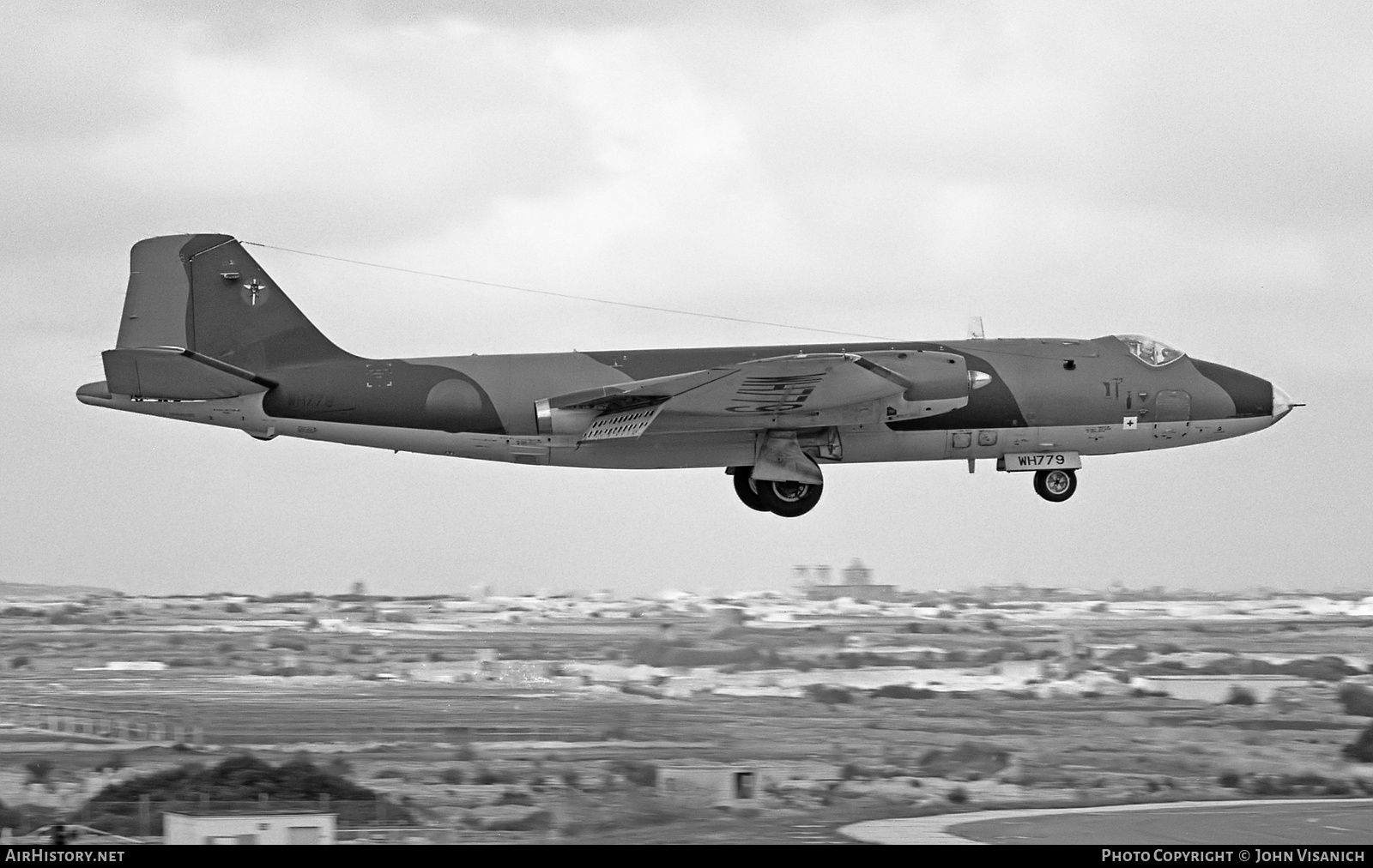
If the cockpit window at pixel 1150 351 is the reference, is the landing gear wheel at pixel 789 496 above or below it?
below

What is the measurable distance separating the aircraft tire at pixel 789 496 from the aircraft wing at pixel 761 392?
65.2 inches

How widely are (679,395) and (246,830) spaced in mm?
12640

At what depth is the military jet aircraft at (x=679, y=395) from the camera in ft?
103

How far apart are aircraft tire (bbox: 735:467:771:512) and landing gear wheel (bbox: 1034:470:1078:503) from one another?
5.86m

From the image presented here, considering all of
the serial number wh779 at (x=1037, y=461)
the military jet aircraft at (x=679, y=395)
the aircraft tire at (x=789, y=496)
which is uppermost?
the military jet aircraft at (x=679, y=395)

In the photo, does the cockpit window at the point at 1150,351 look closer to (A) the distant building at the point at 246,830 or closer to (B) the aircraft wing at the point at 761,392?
(B) the aircraft wing at the point at 761,392

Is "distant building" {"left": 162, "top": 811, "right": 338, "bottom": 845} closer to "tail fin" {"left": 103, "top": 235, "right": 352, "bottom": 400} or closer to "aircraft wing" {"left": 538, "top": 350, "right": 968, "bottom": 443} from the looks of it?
"aircraft wing" {"left": 538, "top": 350, "right": 968, "bottom": 443}

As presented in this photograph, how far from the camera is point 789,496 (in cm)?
3338

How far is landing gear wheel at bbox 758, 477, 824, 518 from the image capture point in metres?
33.3

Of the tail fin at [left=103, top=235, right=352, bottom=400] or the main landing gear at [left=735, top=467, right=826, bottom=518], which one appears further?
the main landing gear at [left=735, top=467, right=826, bottom=518]

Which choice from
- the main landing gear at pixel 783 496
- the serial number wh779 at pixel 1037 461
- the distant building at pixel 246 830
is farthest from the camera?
the serial number wh779 at pixel 1037 461

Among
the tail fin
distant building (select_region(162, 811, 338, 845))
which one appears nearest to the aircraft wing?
the tail fin

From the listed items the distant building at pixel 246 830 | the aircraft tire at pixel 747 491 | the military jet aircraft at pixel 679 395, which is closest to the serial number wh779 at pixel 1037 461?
the military jet aircraft at pixel 679 395

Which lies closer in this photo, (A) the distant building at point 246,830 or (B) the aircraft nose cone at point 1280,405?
(A) the distant building at point 246,830
